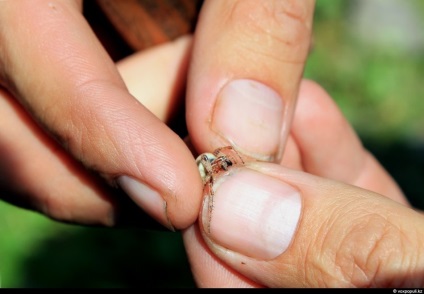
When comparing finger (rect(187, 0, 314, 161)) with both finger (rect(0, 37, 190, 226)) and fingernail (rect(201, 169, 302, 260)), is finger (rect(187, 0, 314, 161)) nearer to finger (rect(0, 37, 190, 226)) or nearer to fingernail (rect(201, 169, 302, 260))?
fingernail (rect(201, 169, 302, 260))

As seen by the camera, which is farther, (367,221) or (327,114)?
(327,114)

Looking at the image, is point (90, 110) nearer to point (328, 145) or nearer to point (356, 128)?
point (328, 145)

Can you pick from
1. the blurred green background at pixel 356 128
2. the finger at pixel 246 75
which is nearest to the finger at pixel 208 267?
the finger at pixel 246 75

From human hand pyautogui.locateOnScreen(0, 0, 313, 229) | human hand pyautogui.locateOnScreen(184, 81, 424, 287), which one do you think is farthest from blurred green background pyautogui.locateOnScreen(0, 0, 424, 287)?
human hand pyautogui.locateOnScreen(184, 81, 424, 287)

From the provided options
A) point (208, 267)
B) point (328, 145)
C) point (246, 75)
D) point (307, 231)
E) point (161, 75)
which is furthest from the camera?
point (328, 145)

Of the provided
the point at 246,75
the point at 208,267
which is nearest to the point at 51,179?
the point at 208,267

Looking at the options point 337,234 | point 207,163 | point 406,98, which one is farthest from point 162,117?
point 406,98

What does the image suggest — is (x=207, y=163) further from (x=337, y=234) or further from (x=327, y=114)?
Answer: (x=327, y=114)
